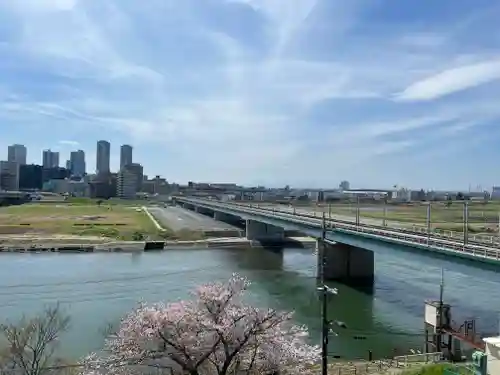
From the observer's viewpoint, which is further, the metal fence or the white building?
the metal fence

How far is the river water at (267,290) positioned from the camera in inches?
757

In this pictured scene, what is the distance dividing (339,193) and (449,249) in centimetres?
8467

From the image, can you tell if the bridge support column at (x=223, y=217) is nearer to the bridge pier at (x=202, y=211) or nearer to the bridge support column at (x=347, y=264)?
Result: the bridge pier at (x=202, y=211)

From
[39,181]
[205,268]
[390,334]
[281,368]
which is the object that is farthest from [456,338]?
[39,181]

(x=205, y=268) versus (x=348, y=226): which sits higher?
(x=348, y=226)

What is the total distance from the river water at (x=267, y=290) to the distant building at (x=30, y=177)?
5903 inches

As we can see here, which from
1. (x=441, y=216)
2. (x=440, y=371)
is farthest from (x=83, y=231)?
(x=440, y=371)

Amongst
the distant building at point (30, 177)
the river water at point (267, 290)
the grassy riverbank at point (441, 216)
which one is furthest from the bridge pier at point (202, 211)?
the distant building at point (30, 177)

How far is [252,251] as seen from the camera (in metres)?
49.1

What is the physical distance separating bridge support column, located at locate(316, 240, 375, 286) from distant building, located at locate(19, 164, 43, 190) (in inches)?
6581

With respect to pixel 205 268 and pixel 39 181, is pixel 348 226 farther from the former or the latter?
pixel 39 181

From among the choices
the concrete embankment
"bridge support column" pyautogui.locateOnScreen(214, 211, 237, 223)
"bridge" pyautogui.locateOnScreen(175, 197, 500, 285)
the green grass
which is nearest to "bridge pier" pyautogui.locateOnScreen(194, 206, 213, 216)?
"bridge support column" pyautogui.locateOnScreen(214, 211, 237, 223)

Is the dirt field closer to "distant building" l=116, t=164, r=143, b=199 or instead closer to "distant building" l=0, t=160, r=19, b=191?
"distant building" l=116, t=164, r=143, b=199

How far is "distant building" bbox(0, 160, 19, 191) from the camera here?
163500 mm
